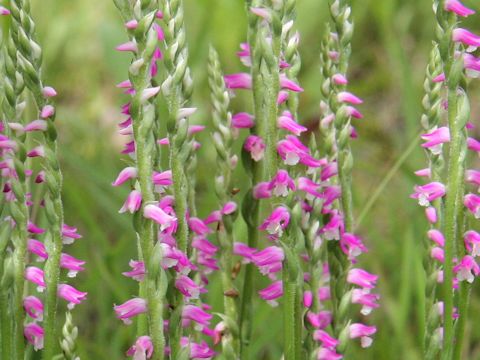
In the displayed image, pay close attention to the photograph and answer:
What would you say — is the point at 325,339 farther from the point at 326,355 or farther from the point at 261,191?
the point at 261,191

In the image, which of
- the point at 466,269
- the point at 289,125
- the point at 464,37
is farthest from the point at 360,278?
the point at 464,37

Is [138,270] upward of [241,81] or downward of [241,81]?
downward

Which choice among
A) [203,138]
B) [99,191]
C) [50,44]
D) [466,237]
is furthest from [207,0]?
[466,237]

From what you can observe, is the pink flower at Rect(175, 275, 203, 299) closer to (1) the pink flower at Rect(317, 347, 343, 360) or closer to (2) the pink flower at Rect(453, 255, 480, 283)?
(1) the pink flower at Rect(317, 347, 343, 360)

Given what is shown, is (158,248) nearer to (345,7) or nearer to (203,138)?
(345,7)

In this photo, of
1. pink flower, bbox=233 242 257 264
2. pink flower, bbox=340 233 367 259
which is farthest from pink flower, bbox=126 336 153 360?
pink flower, bbox=340 233 367 259

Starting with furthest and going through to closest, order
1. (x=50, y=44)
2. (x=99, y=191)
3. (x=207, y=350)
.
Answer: (x=50, y=44), (x=99, y=191), (x=207, y=350)
